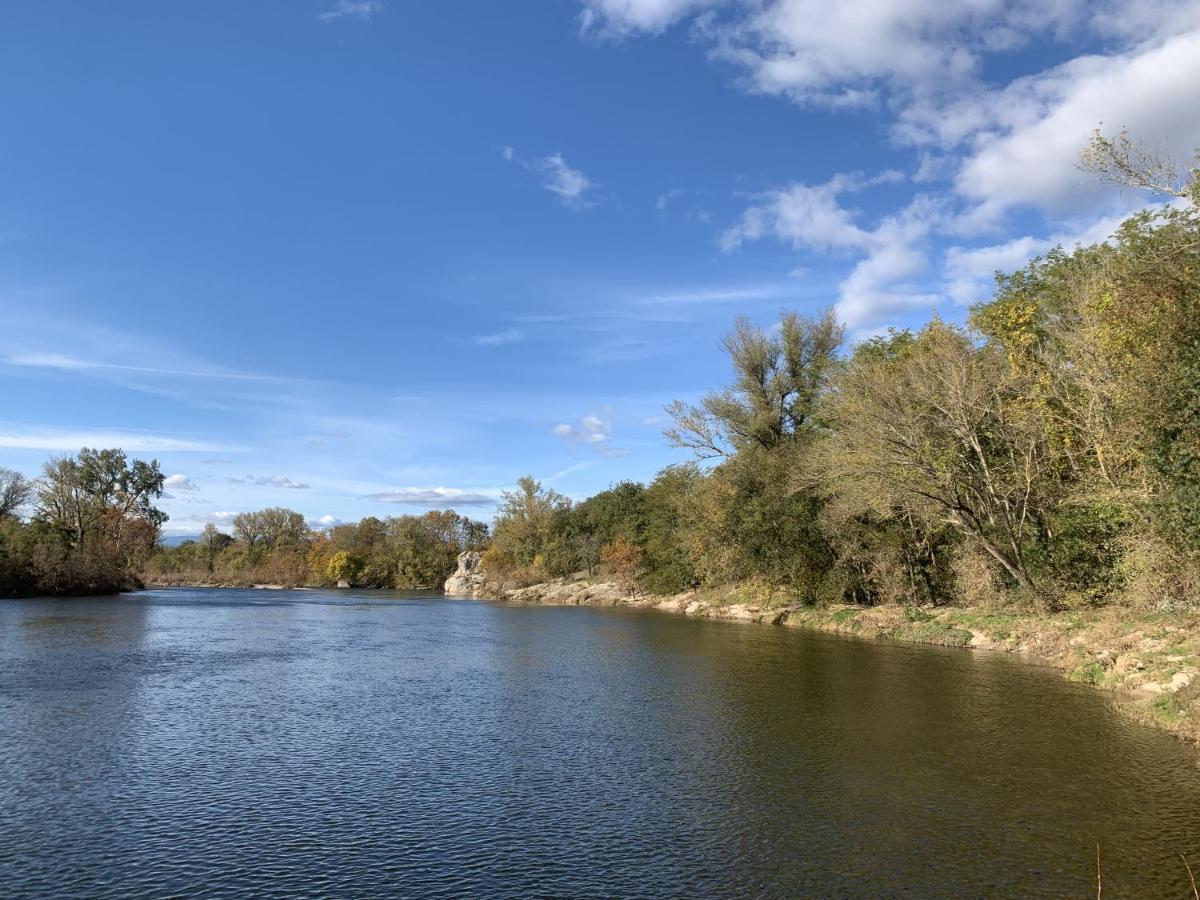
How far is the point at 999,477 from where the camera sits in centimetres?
3170

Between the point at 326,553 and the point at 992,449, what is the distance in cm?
11367

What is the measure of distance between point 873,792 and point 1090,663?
1418cm

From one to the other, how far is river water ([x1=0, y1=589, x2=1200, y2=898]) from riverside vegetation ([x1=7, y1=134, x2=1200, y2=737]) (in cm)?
486

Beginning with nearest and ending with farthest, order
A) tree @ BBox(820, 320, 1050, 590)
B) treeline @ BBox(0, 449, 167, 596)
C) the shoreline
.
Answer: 1. the shoreline
2. tree @ BBox(820, 320, 1050, 590)
3. treeline @ BBox(0, 449, 167, 596)

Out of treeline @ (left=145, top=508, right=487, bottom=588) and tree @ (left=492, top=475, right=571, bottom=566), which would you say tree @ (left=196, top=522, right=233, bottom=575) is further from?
tree @ (left=492, top=475, right=571, bottom=566)

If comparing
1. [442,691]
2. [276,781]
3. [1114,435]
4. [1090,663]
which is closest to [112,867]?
[276,781]

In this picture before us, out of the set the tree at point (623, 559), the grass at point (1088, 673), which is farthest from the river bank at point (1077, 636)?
the tree at point (623, 559)

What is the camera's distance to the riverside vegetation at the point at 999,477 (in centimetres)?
1997

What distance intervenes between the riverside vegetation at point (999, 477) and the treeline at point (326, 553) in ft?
209

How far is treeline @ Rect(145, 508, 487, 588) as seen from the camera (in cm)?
11756

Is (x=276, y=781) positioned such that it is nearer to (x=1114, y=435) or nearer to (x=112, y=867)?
(x=112, y=867)

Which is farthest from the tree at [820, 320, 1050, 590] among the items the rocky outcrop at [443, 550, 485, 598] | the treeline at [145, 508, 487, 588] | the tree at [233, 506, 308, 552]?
the tree at [233, 506, 308, 552]

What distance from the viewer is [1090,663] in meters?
22.7

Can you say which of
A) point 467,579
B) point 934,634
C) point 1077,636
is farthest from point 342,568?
point 1077,636
